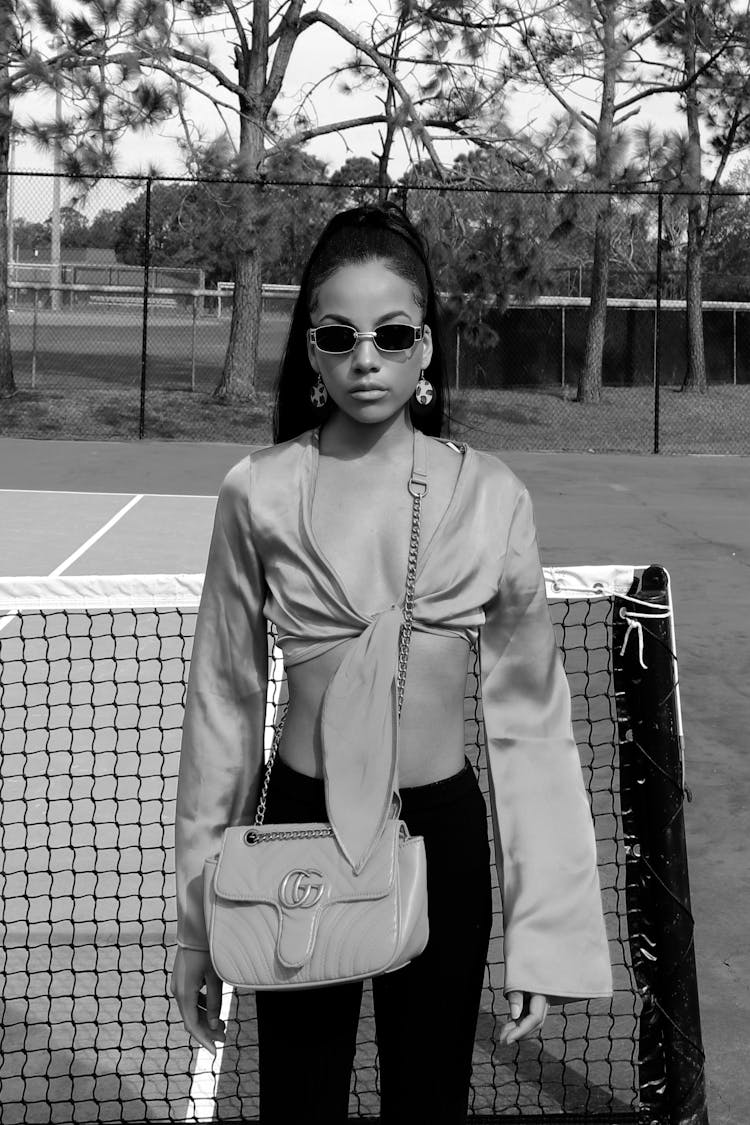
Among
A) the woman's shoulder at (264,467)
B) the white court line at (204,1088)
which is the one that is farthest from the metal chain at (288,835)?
the white court line at (204,1088)

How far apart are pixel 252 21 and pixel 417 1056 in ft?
61.8

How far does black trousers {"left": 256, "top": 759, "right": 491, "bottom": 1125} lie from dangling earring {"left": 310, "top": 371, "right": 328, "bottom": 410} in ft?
1.92

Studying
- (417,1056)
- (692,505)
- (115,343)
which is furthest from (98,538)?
(115,343)

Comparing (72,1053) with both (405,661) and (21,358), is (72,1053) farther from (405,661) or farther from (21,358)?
(21,358)

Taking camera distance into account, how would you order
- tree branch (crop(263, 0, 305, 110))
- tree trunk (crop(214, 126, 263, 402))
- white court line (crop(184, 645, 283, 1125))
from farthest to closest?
1. tree branch (crop(263, 0, 305, 110))
2. tree trunk (crop(214, 126, 263, 402))
3. white court line (crop(184, 645, 283, 1125))

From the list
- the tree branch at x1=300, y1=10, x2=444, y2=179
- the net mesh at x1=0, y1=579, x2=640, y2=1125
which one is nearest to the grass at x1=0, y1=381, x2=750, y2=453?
the tree branch at x1=300, y1=10, x2=444, y2=179

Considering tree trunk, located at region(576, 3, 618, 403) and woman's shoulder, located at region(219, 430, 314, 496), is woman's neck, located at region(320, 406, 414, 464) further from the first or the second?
tree trunk, located at region(576, 3, 618, 403)

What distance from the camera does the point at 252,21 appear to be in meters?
19.1

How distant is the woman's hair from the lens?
216 centimetres

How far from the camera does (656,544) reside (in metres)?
11.0

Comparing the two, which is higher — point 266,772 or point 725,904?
point 266,772

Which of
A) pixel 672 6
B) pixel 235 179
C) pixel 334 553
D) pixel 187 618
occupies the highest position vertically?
pixel 672 6

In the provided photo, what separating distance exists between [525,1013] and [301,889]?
416 millimetres

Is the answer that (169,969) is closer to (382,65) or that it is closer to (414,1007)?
(414,1007)
